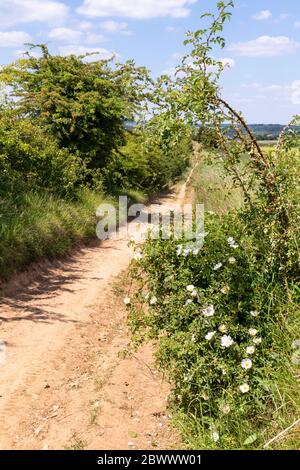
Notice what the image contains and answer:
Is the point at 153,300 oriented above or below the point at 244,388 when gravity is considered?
above

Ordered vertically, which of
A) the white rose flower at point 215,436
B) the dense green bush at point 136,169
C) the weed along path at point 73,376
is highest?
the dense green bush at point 136,169

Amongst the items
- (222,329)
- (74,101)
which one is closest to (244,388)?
(222,329)

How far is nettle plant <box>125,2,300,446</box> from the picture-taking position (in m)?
3.75

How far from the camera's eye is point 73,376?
16.5ft

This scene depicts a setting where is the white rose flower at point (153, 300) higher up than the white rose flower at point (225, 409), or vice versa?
the white rose flower at point (153, 300)

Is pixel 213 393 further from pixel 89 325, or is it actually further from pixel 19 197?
pixel 19 197

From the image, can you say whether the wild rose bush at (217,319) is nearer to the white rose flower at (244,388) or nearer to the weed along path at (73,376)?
the white rose flower at (244,388)

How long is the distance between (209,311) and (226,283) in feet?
1.01

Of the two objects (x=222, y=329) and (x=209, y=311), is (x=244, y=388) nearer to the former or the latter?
(x=222, y=329)

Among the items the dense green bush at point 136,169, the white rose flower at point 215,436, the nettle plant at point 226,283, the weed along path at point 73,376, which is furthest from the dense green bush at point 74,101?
the white rose flower at point 215,436

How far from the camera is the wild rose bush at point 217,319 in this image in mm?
3701

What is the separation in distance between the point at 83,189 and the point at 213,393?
9740mm

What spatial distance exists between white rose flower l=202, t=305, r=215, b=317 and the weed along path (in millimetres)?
993

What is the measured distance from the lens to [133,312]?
4438 millimetres
